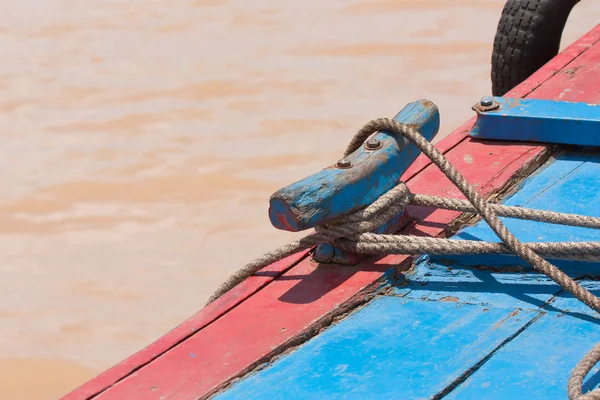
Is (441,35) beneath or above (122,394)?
above

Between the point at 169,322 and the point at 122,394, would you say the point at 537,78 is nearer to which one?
the point at 169,322

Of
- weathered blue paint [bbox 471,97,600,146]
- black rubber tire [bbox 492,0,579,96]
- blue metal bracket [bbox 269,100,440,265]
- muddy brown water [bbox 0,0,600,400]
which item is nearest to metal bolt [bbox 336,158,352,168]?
blue metal bracket [bbox 269,100,440,265]

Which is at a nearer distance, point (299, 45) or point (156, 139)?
point (156, 139)

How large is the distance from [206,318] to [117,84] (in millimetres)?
3911

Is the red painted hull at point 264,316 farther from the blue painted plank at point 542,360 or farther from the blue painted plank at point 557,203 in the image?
the blue painted plank at point 542,360

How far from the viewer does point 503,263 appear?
6.73 ft

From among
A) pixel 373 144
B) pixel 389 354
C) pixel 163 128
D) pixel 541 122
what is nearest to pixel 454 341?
pixel 389 354

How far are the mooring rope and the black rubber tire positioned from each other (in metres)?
1.50

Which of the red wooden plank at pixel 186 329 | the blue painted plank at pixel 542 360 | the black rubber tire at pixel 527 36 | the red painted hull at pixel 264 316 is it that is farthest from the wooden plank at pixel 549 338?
the black rubber tire at pixel 527 36

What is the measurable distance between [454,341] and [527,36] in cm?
197

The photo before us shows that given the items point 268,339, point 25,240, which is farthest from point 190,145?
point 268,339

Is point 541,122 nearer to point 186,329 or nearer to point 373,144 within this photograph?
point 373,144

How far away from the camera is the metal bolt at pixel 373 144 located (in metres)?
2.18

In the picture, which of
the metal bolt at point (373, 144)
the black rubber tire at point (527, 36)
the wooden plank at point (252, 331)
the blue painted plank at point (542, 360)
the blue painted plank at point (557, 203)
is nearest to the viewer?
the blue painted plank at point (542, 360)
